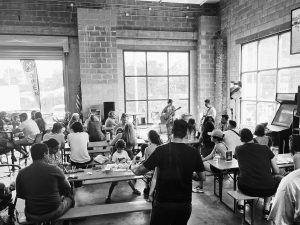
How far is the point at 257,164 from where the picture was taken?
3.39 meters

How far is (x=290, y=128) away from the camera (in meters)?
6.03

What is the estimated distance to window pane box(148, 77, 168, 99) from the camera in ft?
34.4

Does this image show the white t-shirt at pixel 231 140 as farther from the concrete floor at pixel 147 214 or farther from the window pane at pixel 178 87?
the window pane at pixel 178 87

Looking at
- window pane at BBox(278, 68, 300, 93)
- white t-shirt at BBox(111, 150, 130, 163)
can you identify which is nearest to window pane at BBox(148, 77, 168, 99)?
window pane at BBox(278, 68, 300, 93)

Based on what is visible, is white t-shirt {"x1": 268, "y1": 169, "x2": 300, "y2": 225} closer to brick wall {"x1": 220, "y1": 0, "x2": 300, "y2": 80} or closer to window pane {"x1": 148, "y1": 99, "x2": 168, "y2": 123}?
brick wall {"x1": 220, "y1": 0, "x2": 300, "y2": 80}

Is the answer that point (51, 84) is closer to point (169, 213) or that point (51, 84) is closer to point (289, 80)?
point (289, 80)

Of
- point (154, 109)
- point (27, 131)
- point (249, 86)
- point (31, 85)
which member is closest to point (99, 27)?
point (31, 85)

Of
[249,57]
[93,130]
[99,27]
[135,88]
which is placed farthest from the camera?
[135,88]

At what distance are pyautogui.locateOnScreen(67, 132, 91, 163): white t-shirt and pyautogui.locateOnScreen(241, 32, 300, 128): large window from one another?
211 inches

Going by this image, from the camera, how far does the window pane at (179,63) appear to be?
10.6 meters

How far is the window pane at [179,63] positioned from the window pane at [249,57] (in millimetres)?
2385

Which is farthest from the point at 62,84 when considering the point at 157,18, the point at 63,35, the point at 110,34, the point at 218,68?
the point at 218,68

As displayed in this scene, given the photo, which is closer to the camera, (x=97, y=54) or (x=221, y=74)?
(x=97, y=54)

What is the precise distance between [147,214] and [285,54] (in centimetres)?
565
